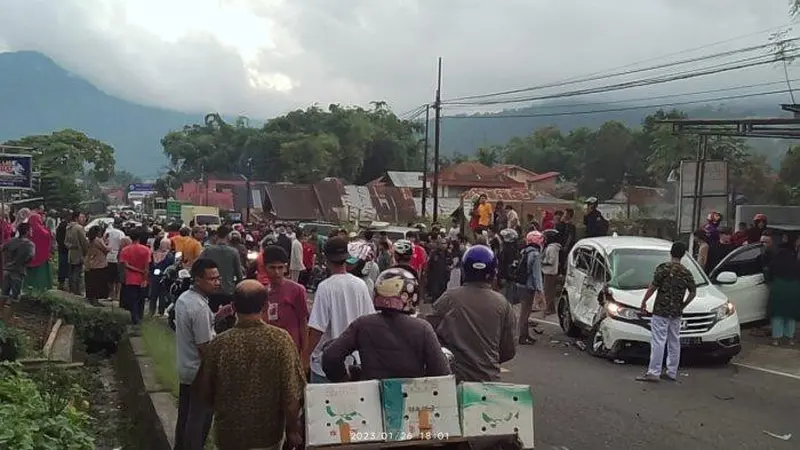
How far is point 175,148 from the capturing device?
112 meters

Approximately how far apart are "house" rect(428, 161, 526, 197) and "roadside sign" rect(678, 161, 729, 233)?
5765cm

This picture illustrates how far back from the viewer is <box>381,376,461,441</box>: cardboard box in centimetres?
476

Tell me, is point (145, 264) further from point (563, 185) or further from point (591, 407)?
point (563, 185)

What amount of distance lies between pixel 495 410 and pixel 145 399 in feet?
18.5

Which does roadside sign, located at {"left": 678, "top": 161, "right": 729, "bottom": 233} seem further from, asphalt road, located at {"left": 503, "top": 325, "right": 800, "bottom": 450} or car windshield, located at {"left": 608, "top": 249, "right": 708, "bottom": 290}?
asphalt road, located at {"left": 503, "top": 325, "right": 800, "bottom": 450}

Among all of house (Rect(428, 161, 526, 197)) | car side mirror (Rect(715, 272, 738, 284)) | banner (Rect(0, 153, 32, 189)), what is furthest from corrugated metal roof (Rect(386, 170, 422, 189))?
car side mirror (Rect(715, 272, 738, 284))

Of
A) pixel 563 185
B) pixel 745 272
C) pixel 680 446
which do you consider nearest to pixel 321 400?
pixel 680 446

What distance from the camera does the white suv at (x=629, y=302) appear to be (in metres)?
12.0

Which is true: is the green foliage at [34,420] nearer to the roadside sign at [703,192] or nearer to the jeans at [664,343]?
the jeans at [664,343]

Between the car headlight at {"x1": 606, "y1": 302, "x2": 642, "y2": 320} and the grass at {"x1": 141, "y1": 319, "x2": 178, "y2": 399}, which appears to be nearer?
the grass at {"x1": 141, "y1": 319, "x2": 178, "y2": 399}

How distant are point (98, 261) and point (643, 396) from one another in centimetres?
1050

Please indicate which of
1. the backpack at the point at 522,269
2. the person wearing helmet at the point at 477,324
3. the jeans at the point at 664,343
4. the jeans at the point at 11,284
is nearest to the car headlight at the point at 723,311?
the jeans at the point at 664,343

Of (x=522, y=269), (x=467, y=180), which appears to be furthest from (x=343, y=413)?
(x=467, y=180)

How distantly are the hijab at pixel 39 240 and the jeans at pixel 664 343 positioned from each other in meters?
10.9
